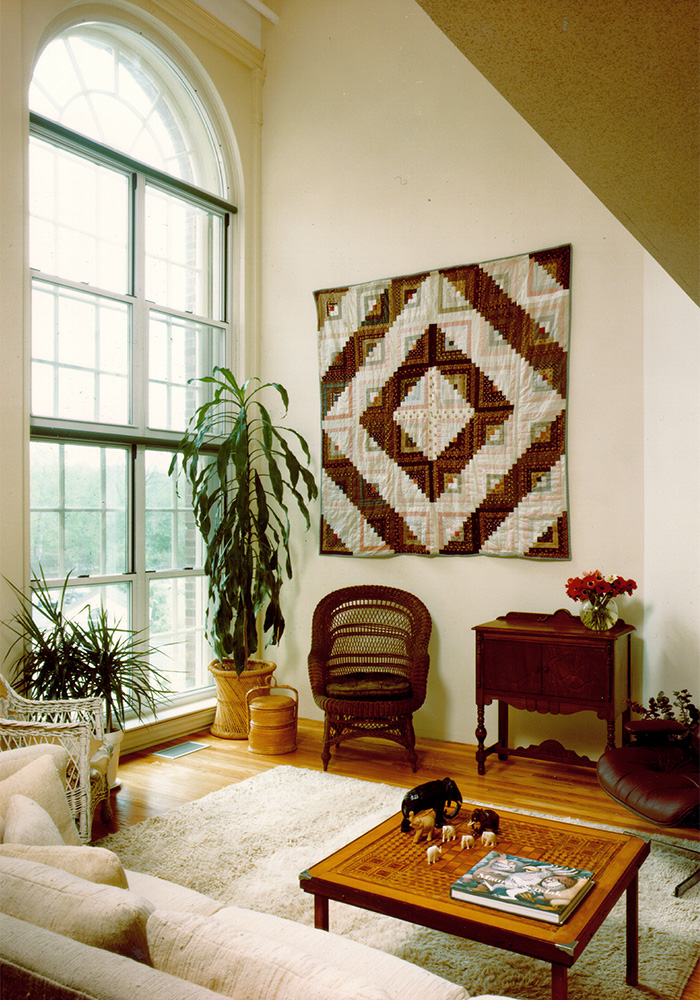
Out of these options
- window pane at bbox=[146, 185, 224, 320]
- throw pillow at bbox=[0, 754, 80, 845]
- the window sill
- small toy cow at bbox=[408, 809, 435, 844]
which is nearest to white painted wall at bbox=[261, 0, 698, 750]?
window pane at bbox=[146, 185, 224, 320]

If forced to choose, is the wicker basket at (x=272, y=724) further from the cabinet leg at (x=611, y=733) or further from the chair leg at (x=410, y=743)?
the cabinet leg at (x=611, y=733)

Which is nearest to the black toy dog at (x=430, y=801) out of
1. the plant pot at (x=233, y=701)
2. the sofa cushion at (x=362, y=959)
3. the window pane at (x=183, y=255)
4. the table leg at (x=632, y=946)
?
the table leg at (x=632, y=946)

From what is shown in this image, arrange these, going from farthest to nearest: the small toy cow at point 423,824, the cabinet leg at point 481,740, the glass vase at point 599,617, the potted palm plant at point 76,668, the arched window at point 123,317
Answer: the arched window at point 123,317, the cabinet leg at point 481,740, the glass vase at point 599,617, the potted palm plant at point 76,668, the small toy cow at point 423,824

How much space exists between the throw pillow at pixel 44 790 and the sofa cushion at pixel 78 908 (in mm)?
678

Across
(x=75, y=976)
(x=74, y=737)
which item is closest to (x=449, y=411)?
(x=74, y=737)

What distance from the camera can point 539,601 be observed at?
439 centimetres

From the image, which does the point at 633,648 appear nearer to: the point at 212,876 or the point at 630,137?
the point at 212,876

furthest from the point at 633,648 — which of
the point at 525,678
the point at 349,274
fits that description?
the point at 349,274

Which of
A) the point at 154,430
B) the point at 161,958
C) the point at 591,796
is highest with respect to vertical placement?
the point at 154,430

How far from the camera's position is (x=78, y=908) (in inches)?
45.2

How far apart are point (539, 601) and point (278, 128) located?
3.60 meters

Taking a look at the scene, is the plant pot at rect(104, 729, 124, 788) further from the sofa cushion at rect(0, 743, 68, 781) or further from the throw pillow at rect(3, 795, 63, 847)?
the throw pillow at rect(3, 795, 63, 847)

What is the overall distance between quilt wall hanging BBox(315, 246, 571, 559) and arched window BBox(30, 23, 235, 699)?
92 cm

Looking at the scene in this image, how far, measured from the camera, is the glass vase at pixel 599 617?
3832 mm
